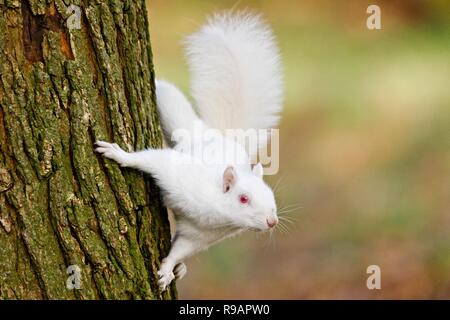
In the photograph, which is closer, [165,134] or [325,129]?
[165,134]

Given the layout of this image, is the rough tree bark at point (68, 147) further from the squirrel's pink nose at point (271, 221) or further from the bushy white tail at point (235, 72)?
the bushy white tail at point (235, 72)

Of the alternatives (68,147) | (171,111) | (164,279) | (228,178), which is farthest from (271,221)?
(68,147)

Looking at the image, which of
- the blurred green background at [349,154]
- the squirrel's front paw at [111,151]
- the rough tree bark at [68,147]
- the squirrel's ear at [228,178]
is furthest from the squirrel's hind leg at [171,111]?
the blurred green background at [349,154]

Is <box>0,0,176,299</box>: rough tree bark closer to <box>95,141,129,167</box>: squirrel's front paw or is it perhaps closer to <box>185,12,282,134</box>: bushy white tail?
<box>95,141,129,167</box>: squirrel's front paw

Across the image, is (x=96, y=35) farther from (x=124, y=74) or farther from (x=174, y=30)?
(x=174, y=30)

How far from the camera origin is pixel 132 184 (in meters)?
2.94

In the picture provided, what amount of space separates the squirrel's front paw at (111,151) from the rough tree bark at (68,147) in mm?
23

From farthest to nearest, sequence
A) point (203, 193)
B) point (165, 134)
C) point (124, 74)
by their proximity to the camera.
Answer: point (165, 134), point (203, 193), point (124, 74)

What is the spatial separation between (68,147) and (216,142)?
2.81 ft

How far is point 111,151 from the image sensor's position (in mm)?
2781

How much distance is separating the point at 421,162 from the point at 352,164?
1.74 feet

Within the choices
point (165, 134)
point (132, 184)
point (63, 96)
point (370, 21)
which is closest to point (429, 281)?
point (370, 21)

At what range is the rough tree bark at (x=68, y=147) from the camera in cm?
262

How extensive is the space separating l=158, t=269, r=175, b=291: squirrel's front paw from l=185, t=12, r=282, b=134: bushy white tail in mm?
830
